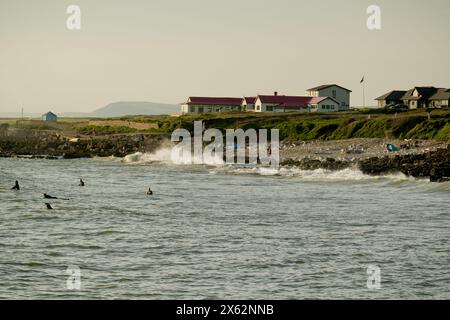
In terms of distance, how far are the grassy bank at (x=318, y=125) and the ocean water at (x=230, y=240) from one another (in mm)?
26711

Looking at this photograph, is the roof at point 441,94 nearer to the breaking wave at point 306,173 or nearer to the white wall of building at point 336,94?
the white wall of building at point 336,94

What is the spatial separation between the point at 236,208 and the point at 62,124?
10665cm

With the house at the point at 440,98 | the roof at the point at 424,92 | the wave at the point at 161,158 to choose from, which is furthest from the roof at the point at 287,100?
the wave at the point at 161,158

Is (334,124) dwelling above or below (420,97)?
below

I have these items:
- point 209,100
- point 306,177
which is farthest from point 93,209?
point 209,100

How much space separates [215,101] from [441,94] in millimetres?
40273

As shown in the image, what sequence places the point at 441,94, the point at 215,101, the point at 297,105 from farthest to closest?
the point at 215,101 < the point at 297,105 < the point at 441,94

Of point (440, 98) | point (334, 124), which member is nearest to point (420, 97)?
point (440, 98)

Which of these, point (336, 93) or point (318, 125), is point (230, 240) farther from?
point (336, 93)

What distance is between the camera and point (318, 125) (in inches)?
3900

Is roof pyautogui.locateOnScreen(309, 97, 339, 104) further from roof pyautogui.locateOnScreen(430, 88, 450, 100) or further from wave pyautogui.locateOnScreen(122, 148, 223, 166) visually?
wave pyautogui.locateOnScreen(122, 148, 223, 166)

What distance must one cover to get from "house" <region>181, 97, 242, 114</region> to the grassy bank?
1663 cm

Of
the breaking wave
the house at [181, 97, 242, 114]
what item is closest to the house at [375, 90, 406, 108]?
the house at [181, 97, 242, 114]

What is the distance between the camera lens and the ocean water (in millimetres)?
25188
